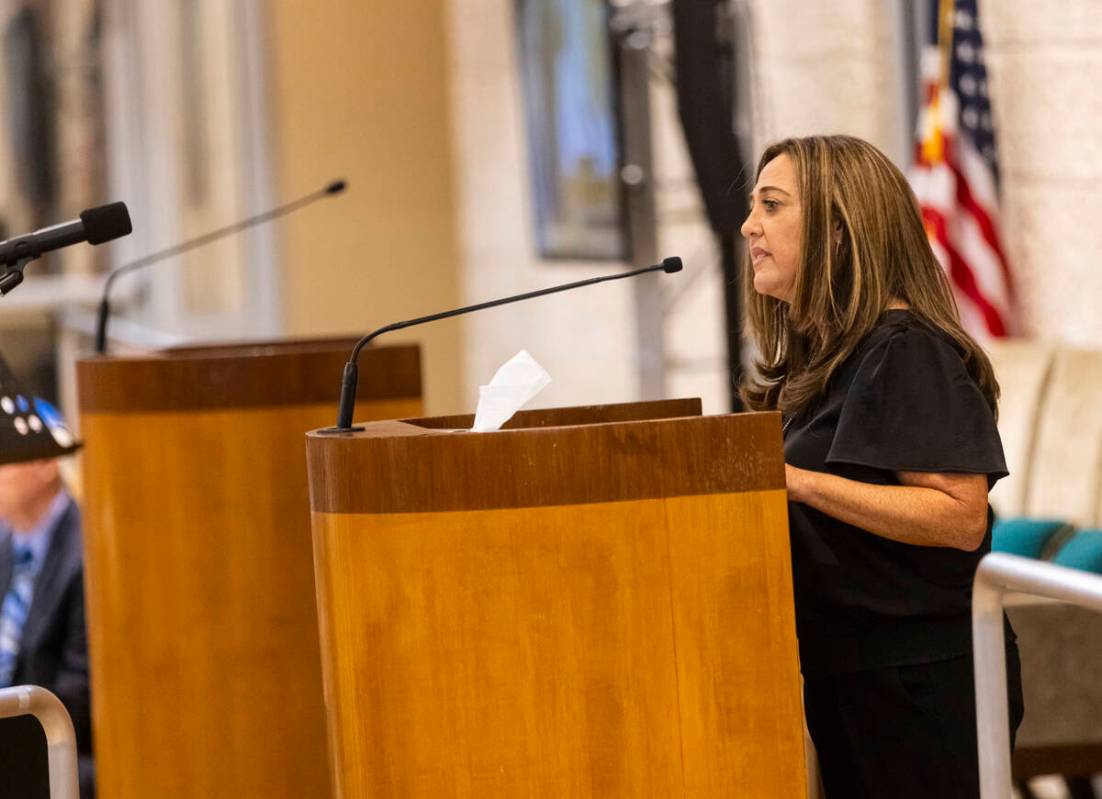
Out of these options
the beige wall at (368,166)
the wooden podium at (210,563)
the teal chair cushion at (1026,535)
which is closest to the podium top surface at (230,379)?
the wooden podium at (210,563)

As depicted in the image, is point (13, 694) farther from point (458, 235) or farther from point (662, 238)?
point (458, 235)

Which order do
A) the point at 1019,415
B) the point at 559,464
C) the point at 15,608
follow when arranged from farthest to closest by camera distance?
the point at 1019,415 → the point at 15,608 → the point at 559,464

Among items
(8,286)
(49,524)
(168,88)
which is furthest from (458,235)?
(8,286)

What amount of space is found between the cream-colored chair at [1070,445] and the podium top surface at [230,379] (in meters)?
2.42

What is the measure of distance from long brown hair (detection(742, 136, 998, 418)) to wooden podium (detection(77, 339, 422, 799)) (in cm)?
102

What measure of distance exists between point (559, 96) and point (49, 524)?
3.81 m

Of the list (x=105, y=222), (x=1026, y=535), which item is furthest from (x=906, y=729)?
(x=1026, y=535)

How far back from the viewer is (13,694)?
6.93 ft

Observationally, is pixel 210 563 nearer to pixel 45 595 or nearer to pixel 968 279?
pixel 45 595

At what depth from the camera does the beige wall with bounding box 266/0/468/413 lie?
917 cm

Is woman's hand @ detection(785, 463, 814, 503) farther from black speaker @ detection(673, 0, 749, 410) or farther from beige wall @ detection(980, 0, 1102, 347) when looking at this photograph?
beige wall @ detection(980, 0, 1102, 347)

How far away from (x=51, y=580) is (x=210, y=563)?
4.07 feet

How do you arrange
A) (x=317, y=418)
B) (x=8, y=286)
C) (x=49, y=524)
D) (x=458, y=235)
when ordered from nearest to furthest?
(x=8, y=286)
(x=317, y=418)
(x=49, y=524)
(x=458, y=235)

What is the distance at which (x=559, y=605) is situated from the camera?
188cm
